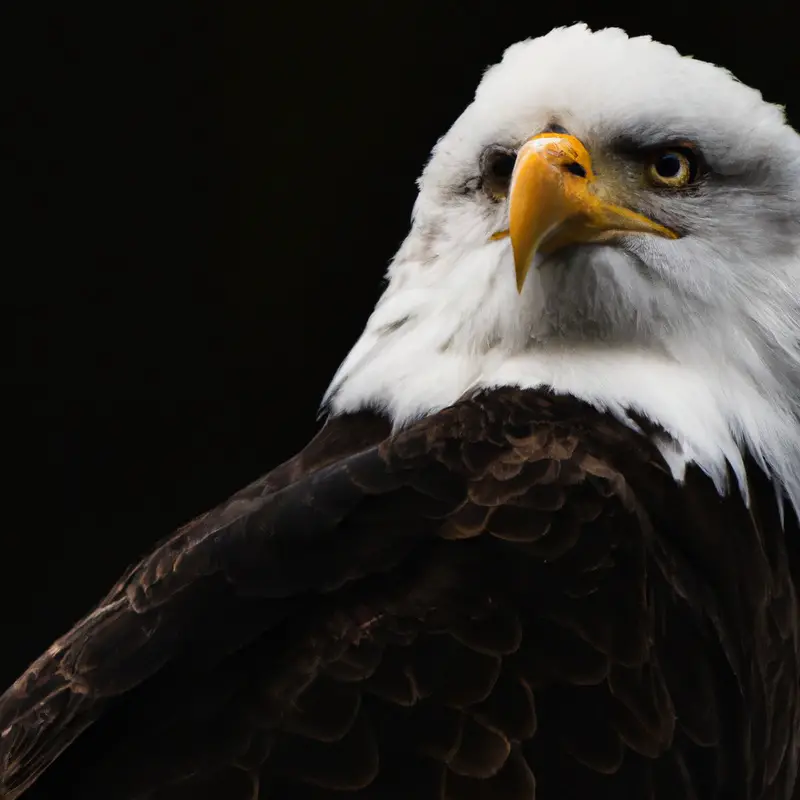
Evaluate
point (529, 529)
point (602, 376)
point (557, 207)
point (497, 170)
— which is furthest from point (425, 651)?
point (497, 170)

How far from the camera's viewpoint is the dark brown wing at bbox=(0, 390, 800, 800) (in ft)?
5.60

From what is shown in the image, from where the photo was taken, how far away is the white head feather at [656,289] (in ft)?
6.80

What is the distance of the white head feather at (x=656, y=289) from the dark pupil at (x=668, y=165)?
0.12ft

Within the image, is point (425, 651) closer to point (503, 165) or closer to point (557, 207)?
point (557, 207)

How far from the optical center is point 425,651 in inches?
67.8

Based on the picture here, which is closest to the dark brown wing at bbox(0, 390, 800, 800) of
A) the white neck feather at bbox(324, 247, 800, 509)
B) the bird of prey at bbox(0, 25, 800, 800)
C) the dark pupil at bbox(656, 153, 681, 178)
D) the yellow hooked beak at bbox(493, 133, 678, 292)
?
the bird of prey at bbox(0, 25, 800, 800)

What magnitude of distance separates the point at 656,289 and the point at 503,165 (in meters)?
0.32

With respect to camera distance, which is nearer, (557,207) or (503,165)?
(557,207)

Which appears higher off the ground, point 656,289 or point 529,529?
point 656,289

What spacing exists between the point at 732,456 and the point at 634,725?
50 cm

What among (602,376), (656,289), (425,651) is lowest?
(425,651)

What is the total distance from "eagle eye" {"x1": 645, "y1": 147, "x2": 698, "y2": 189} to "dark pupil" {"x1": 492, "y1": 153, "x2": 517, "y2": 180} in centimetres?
21

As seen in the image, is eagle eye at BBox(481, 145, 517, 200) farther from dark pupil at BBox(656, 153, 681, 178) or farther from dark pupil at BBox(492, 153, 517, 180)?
dark pupil at BBox(656, 153, 681, 178)

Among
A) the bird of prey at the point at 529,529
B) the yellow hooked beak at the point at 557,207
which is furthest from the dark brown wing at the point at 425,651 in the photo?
the yellow hooked beak at the point at 557,207
